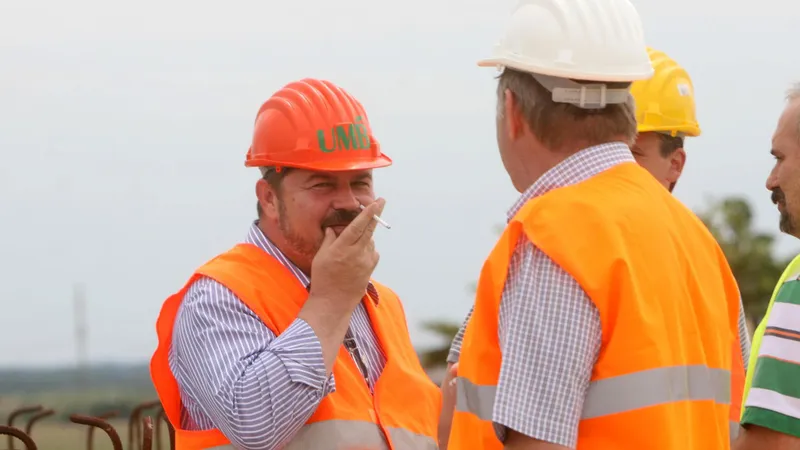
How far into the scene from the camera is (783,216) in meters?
4.65

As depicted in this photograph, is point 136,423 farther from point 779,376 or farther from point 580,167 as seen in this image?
point 580,167

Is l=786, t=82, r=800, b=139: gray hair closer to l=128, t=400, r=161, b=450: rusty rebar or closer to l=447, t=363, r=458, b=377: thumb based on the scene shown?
l=447, t=363, r=458, b=377: thumb

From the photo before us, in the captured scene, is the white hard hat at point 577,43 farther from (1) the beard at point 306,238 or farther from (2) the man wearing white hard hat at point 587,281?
(1) the beard at point 306,238

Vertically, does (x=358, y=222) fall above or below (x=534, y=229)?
below

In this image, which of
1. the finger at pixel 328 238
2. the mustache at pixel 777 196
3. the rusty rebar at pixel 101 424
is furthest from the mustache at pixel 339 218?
the mustache at pixel 777 196

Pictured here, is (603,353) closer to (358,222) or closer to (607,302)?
(607,302)

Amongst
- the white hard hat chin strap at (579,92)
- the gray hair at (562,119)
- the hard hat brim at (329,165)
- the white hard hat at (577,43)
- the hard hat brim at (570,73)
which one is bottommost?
the hard hat brim at (329,165)

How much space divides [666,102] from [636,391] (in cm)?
252

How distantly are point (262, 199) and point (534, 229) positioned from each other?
196cm

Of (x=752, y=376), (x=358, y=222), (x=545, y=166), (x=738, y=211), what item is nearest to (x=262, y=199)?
(x=358, y=222)

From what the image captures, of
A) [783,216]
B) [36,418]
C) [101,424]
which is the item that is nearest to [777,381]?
[783,216]

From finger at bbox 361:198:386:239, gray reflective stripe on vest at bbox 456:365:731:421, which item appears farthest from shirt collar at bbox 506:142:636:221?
finger at bbox 361:198:386:239

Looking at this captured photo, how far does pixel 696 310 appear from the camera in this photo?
304cm

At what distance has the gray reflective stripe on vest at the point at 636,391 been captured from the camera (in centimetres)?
285
